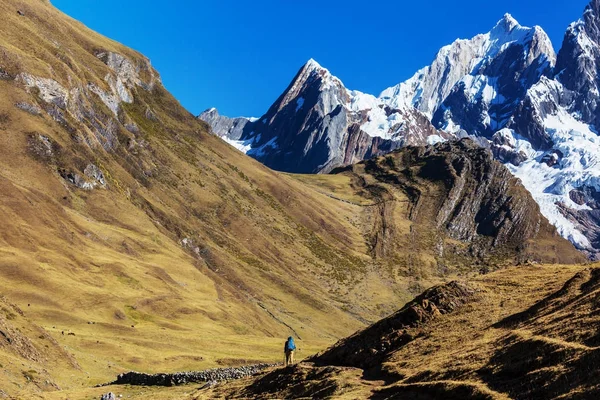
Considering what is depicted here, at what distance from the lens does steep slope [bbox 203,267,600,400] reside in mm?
35062

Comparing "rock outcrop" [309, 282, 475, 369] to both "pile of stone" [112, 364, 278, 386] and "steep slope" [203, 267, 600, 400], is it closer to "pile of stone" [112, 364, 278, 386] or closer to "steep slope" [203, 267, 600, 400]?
"steep slope" [203, 267, 600, 400]

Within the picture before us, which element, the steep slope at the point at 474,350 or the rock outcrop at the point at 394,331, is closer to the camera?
the steep slope at the point at 474,350

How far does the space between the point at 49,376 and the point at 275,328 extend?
421 ft

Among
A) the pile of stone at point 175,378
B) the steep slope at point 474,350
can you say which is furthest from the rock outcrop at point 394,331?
the pile of stone at point 175,378

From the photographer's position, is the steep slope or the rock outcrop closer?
the steep slope

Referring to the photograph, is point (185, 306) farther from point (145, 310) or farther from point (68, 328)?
point (68, 328)

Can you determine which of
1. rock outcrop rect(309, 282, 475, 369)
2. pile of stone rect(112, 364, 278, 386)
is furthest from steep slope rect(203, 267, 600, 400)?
pile of stone rect(112, 364, 278, 386)

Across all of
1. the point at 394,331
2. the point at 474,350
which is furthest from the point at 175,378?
the point at 474,350

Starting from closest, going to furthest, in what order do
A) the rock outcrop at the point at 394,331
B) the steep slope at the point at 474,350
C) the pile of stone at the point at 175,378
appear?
the steep slope at the point at 474,350 < the rock outcrop at the point at 394,331 < the pile of stone at the point at 175,378

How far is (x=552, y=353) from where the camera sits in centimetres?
3631

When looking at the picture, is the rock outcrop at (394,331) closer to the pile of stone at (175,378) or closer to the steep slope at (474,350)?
the steep slope at (474,350)

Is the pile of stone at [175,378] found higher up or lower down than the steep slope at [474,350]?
higher up

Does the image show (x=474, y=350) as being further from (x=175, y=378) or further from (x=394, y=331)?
(x=175, y=378)

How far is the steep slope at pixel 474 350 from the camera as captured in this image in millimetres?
35062
